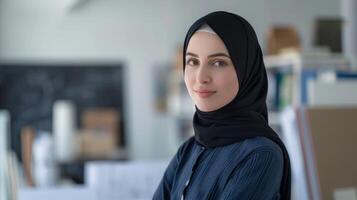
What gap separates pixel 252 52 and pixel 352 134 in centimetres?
106

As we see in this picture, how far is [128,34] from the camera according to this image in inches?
215

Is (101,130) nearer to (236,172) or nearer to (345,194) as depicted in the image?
(345,194)

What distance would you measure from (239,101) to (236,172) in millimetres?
141

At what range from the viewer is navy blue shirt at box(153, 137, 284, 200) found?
0.93m

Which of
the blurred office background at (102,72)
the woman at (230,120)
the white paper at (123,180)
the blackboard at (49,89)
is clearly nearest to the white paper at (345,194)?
the white paper at (123,180)

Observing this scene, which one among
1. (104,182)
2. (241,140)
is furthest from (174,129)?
(241,140)

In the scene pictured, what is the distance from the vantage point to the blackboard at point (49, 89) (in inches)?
201

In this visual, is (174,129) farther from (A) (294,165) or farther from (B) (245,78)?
(B) (245,78)

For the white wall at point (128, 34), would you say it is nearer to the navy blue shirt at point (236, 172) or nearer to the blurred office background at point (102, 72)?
the blurred office background at point (102, 72)

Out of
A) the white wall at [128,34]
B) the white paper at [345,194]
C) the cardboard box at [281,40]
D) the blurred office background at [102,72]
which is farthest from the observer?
the white wall at [128,34]

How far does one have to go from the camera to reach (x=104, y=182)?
6.77ft

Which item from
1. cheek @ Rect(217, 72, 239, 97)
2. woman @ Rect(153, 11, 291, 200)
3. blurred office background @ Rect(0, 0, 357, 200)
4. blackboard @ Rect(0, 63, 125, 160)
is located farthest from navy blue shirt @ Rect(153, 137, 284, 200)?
blackboard @ Rect(0, 63, 125, 160)

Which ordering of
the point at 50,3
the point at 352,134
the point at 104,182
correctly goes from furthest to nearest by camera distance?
the point at 50,3
the point at 104,182
the point at 352,134

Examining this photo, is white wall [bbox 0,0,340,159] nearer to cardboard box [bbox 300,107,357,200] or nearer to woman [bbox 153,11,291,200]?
cardboard box [bbox 300,107,357,200]
